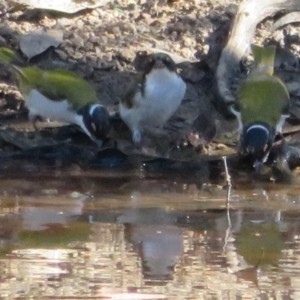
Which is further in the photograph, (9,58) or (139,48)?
(139,48)

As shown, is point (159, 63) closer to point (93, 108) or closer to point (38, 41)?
point (93, 108)

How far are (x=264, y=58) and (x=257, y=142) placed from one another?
5.47 ft

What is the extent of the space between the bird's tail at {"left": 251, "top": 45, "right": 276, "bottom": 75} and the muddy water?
1.83 metres

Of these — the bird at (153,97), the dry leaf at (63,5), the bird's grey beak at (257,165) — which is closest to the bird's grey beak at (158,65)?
the bird at (153,97)

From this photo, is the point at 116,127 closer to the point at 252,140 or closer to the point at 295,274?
the point at 252,140

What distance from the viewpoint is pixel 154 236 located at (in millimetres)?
5574

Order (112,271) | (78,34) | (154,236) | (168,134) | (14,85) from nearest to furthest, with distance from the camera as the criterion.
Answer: (112,271) < (154,236) < (168,134) < (14,85) < (78,34)

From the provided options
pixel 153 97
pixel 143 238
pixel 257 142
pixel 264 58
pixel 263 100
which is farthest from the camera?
pixel 264 58

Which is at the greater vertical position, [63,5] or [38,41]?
[63,5]

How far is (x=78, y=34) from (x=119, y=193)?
305cm

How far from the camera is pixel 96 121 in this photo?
746cm

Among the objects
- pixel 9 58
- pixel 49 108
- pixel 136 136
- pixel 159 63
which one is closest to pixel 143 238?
pixel 136 136

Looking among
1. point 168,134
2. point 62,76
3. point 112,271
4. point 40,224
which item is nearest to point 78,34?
point 62,76

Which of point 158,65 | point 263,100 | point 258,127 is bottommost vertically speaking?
point 258,127
